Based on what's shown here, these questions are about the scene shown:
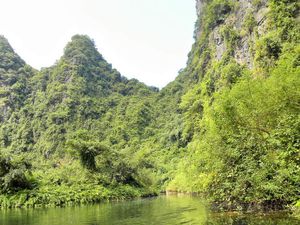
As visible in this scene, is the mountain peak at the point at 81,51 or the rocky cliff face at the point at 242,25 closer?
the rocky cliff face at the point at 242,25

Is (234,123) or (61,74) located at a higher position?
(61,74)

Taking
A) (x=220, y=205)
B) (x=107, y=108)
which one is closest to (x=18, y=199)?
(x=220, y=205)

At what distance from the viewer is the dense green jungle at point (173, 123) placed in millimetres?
18328

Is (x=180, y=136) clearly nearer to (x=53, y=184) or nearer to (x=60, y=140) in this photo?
(x=60, y=140)

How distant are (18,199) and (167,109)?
72891mm

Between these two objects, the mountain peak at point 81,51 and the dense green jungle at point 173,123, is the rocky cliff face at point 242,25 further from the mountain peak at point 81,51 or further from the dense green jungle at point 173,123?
the mountain peak at point 81,51

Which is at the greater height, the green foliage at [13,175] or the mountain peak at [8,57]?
the mountain peak at [8,57]

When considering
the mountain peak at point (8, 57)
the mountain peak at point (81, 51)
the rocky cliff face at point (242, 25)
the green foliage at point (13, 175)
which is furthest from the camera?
the mountain peak at point (81, 51)

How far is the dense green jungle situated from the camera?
18328mm

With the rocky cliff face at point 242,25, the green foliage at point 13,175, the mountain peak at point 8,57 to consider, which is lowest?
the green foliage at point 13,175

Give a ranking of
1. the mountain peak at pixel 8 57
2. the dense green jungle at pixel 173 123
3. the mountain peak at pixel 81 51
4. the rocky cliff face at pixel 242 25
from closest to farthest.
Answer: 1. the dense green jungle at pixel 173 123
2. the rocky cliff face at pixel 242 25
3. the mountain peak at pixel 8 57
4. the mountain peak at pixel 81 51

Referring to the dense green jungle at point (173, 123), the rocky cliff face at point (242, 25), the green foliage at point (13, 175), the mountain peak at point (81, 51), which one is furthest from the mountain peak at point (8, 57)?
the green foliage at point (13, 175)

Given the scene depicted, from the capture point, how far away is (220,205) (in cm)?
2122

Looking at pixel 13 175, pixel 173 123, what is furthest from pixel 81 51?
pixel 13 175
